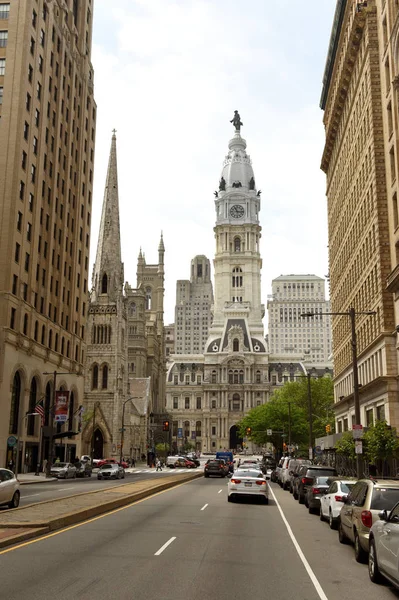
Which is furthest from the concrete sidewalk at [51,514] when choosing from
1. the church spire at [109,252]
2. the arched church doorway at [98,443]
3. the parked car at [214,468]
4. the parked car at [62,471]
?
the church spire at [109,252]

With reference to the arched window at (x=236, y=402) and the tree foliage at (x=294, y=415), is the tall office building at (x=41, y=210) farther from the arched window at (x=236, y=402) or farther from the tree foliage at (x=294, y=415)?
the arched window at (x=236, y=402)

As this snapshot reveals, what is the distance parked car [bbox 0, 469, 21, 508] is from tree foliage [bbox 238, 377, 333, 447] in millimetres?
66193

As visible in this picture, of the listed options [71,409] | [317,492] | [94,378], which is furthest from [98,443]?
[317,492]

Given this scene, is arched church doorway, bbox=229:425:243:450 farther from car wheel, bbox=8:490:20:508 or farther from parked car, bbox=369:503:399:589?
parked car, bbox=369:503:399:589

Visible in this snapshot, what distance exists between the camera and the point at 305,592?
1002cm

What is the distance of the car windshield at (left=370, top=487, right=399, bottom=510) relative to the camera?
42.5 ft

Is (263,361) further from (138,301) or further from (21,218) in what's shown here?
(21,218)

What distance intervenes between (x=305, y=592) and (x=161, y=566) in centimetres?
290

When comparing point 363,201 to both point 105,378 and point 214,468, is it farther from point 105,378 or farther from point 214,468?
point 105,378

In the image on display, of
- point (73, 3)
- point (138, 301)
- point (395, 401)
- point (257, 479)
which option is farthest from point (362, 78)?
point (138, 301)

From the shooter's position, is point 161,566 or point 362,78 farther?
point 362,78

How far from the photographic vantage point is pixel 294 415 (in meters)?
89.6

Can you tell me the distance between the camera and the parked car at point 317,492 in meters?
22.8

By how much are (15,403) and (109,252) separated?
51.9 m
